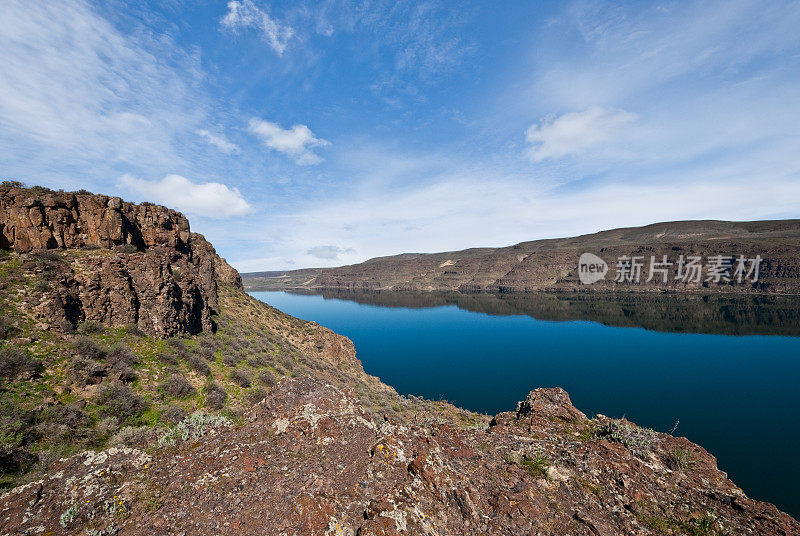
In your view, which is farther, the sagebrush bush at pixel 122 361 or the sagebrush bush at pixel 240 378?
the sagebrush bush at pixel 240 378

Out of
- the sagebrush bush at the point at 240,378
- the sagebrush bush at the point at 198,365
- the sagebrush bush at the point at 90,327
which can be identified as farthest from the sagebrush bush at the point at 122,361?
the sagebrush bush at the point at 240,378

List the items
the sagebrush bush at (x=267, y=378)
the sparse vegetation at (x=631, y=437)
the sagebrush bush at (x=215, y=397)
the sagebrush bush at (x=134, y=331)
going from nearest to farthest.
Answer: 1. the sparse vegetation at (x=631, y=437)
2. the sagebrush bush at (x=215, y=397)
3. the sagebrush bush at (x=134, y=331)
4. the sagebrush bush at (x=267, y=378)

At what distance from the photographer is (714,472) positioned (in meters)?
6.61

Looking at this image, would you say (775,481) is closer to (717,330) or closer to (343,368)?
(343,368)

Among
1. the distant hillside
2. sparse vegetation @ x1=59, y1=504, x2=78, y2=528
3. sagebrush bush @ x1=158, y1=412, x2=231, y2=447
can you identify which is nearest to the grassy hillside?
sagebrush bush @ x1=158, y1=412, x2=231, y2=447

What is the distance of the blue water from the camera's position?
26.8 m

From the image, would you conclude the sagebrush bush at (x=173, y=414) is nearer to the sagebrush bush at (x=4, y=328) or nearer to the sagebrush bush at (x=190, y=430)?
the sagebrush bush at (x=4, y=328)

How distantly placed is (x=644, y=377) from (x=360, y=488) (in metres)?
55.3

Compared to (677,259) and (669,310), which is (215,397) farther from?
(677,259)

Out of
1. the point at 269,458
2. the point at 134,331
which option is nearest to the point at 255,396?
the point at 134,331

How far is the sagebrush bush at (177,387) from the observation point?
1387 centimetres

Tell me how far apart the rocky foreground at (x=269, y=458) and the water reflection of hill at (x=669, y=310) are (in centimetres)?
8931

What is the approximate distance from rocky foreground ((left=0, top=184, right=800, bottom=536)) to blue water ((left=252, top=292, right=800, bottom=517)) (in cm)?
2502

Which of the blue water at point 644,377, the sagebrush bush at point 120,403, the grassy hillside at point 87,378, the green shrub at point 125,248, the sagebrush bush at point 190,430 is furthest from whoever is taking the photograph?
the blue water at point 644,377
